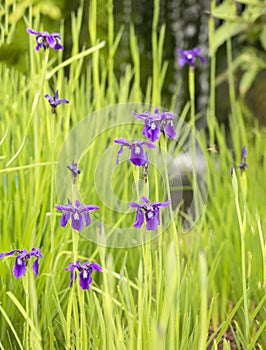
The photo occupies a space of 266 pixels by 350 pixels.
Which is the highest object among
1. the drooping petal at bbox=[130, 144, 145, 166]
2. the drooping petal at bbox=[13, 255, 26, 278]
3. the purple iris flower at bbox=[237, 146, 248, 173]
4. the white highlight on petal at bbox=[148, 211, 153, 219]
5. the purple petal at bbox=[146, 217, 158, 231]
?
the purple iris flower at bbox=[237, 146, 248, 173]

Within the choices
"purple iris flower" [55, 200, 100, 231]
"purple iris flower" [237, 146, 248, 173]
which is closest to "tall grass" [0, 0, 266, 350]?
"purple iris flower" [237, 146, 248, 173]

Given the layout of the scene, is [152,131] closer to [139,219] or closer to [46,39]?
[139,219]

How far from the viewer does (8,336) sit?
4.32 ft

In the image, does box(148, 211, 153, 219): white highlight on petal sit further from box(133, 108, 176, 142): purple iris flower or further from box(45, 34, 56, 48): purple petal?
box(45, 34, 56, 48): purple petal

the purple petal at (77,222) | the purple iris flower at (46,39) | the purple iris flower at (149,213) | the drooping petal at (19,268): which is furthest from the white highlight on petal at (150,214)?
the purple iris flower at (46,39)

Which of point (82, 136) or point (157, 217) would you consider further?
point (82, 136)

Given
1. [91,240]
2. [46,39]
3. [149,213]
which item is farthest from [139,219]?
[91,240]

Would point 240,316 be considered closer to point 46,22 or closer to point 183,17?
point 46,22

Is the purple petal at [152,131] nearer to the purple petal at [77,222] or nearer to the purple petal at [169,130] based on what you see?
the purple petal at [169,130]

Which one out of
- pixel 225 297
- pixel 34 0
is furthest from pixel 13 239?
pixel 34 0

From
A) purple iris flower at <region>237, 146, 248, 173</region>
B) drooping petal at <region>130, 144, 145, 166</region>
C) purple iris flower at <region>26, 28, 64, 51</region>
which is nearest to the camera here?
drooping petal at <region>130, 144, 145, 166</region>

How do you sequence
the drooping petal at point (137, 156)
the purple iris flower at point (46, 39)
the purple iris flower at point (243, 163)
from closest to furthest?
1. the drooping petal at point (137, 156)
2. the purple iris flower at point (46, 39)
3. the purple iris flower at point (243, 163)

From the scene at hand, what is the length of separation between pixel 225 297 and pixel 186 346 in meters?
0.52

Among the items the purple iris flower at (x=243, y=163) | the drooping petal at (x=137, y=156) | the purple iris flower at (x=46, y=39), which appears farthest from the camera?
the purple iris flower at (x=243, y=163)
